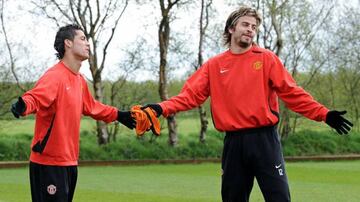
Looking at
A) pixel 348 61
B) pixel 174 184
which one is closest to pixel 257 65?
pixel 174 184

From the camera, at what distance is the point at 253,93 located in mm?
6539

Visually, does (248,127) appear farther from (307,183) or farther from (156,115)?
(307,183)

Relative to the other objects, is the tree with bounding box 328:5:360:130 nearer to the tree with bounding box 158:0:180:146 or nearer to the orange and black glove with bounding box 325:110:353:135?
the tree with bounding box 158:0:180:146

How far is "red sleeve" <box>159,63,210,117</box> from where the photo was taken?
22.7 ft

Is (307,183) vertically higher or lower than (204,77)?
lower

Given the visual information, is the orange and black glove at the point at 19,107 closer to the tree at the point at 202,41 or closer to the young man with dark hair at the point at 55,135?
the young man with dark hair at the point at 55,135

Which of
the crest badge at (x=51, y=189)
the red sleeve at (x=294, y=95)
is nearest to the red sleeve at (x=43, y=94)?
the crest badge at (x=51, y=189)

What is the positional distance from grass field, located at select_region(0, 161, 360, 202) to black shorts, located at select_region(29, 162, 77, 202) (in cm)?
571

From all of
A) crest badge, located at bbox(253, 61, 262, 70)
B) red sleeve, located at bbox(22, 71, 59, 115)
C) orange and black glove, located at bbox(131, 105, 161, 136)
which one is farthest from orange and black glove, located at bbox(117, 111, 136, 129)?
crest badge, located at bbox(253, 61, 262, 70)

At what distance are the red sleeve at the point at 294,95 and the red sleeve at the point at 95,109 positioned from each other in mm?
1807

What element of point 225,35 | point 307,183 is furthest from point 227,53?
point 307,183

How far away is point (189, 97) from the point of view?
274 inches

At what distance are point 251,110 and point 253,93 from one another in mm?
156

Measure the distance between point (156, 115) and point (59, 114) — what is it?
2.96ft
